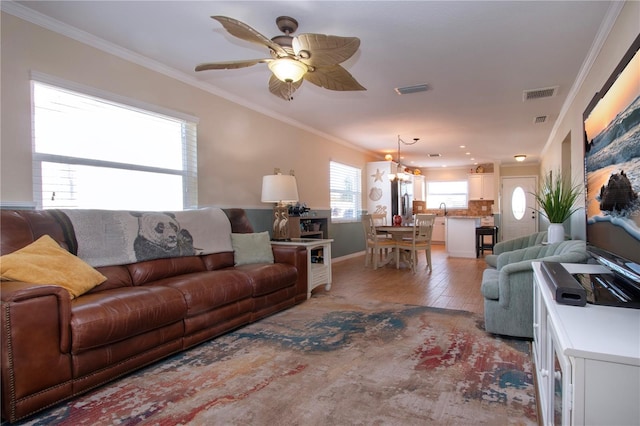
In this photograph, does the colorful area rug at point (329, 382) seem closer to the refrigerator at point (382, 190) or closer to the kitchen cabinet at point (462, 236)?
the kitchen cabinet at point (462, 236)

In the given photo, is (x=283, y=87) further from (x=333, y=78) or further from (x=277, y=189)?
(x=277, y=189)

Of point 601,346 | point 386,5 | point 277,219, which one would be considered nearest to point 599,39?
point 386,5

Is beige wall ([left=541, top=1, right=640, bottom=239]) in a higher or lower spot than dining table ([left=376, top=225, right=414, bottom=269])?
higher

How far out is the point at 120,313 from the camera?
2.02 meters

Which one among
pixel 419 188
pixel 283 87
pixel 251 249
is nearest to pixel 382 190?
pixel 419 188

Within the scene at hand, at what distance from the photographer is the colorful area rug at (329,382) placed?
1.74 m

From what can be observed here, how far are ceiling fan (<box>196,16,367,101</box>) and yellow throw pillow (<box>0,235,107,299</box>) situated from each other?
62.5 inches

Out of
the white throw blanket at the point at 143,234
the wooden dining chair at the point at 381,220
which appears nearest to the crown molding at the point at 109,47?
the white throw blanket at the point at 143,234

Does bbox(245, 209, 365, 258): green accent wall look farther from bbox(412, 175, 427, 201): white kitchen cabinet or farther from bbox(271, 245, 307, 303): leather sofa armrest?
bbox(412, 175, 427, 201): white kitchen cabinet

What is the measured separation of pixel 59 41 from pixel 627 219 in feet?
13.1

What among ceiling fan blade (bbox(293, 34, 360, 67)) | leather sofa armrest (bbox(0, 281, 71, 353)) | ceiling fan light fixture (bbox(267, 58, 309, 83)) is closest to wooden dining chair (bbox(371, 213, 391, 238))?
ceiling fan light fixture (bbox(267, 58, 309, 83))

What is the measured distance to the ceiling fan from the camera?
2057 millimetres

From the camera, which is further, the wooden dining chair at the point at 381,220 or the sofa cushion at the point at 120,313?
the wooden dining chair at the point at 381,220

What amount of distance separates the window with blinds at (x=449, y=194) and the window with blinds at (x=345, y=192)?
4.38 meters
